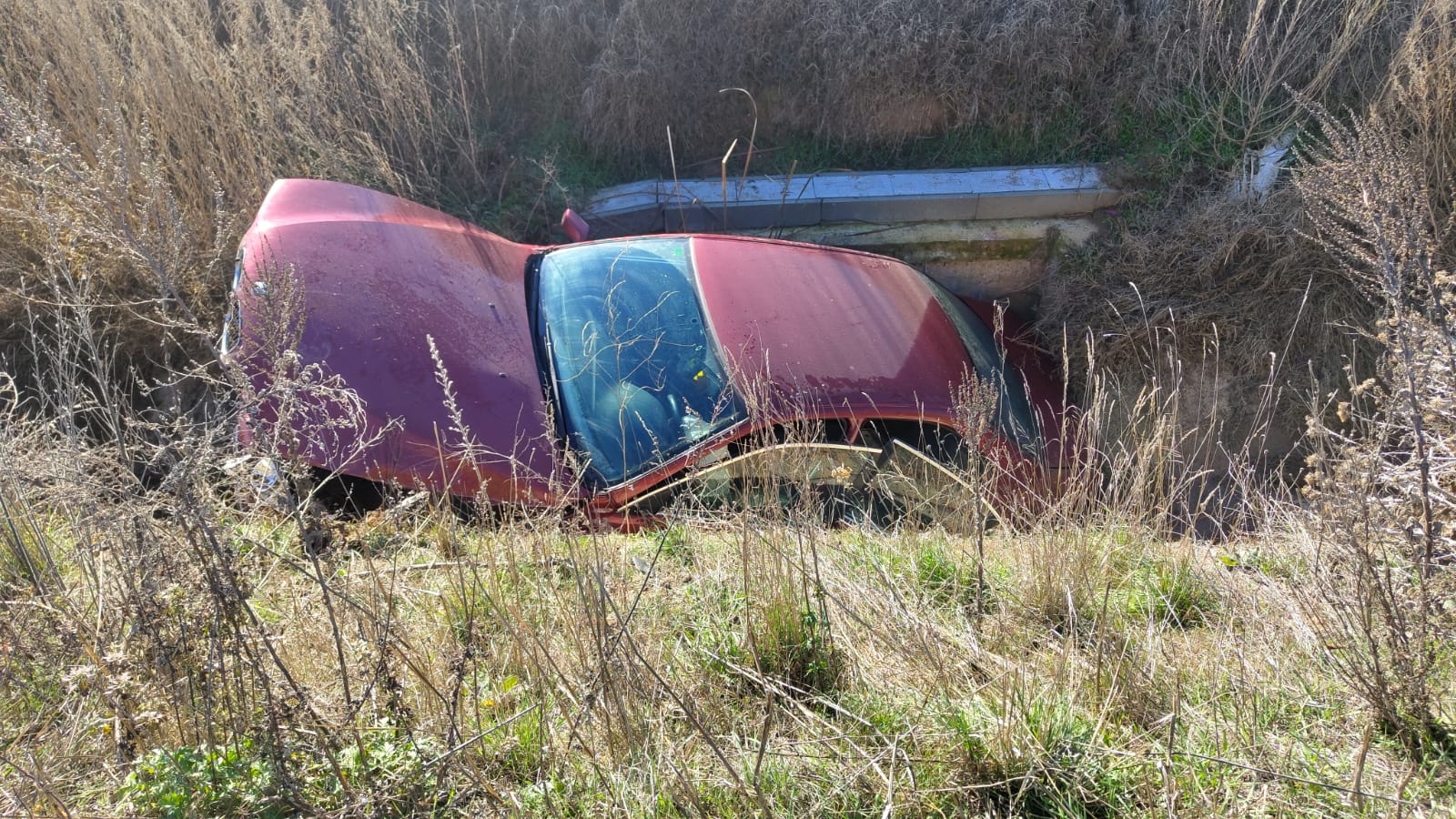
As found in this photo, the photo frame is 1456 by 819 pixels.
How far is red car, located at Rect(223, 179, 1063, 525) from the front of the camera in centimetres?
301

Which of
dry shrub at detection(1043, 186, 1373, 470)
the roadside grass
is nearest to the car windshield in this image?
the roadside grass

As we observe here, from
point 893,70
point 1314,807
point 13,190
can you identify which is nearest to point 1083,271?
point 893,70

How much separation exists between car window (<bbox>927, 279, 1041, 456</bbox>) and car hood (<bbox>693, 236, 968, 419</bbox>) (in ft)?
0.36

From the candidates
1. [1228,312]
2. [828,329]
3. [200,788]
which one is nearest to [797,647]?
[200,788]

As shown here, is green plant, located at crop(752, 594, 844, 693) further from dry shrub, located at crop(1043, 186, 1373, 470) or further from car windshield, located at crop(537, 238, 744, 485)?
dry shrub, located at crop(1043, 186, 1373, 470)

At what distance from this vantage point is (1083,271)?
5375 millimetres

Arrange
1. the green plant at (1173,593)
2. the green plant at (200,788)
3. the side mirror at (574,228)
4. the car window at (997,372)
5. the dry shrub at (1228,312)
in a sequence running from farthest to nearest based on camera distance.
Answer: the dry shrub at (1228,312) → the side mirror at (574,228) → the car window at (997,372) → the green plant at (1173,593) → the green plant at (200,788)

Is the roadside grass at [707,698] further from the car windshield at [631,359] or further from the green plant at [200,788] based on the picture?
the car windshield at [631,359]

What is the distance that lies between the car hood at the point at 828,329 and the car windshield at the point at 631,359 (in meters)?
0.13

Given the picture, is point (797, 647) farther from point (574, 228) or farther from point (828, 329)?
point (574, 228)

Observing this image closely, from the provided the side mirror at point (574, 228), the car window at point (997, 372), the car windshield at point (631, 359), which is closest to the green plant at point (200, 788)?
the car windshield at point (631, 359)

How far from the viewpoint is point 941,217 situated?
555cm

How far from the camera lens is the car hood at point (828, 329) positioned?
3.29m

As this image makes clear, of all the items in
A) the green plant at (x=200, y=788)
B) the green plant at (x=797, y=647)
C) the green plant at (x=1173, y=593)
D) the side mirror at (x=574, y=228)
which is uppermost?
the side mirror at (x=574, y=228)
